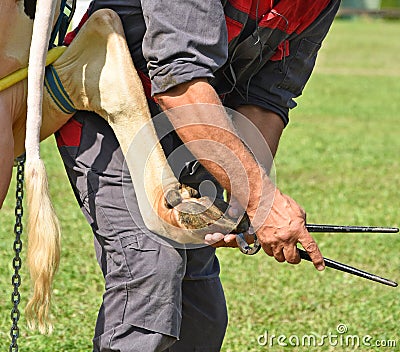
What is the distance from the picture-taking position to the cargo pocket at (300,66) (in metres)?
3.41

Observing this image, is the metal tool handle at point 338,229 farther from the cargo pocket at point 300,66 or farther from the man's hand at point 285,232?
the cargo pocket at point 300,66

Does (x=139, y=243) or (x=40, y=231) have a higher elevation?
(x=40, y=231)

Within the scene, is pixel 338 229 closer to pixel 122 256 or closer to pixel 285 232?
pixel 285 232

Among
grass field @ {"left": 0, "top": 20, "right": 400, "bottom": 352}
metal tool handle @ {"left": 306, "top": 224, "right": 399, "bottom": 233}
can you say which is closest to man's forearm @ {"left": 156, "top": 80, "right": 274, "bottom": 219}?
metal tool handle @ {"left": 306, "top": 224, "right": 399, "bottom": 233}

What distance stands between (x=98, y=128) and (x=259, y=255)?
3.40m

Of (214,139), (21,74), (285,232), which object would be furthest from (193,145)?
(21,74)

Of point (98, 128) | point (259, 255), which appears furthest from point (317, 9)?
point (259, 255)

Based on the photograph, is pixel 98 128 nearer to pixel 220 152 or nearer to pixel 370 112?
pixel 220 152

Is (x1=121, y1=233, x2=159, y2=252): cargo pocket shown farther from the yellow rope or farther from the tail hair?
the yellow rope

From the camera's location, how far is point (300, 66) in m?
3.46

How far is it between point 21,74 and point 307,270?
11.4ft

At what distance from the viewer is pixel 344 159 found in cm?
1031

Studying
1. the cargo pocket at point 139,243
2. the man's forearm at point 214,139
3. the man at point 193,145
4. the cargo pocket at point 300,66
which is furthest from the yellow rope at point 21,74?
the cargo pocket at point 300,66

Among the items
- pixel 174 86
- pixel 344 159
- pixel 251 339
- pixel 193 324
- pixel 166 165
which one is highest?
pixel 174 86
